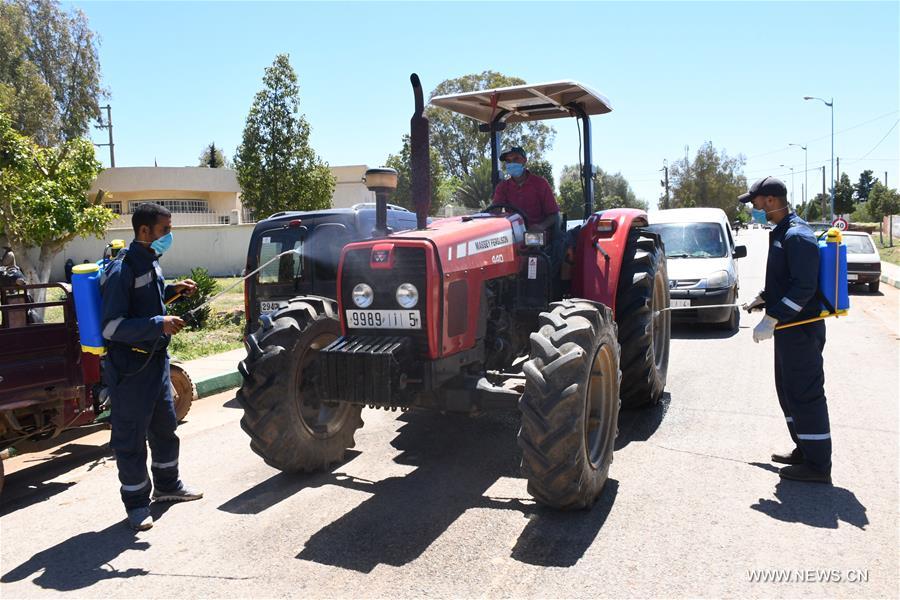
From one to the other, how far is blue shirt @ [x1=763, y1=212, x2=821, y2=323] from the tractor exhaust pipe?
99.9 inches

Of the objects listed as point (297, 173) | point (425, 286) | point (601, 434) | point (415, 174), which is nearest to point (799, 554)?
point (601, 434)

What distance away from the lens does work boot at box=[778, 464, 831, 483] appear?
4906mm

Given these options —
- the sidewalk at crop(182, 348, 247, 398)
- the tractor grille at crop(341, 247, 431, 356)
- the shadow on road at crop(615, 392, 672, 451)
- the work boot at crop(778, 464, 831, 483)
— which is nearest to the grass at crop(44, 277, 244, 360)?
the sidewalk at crop(182, 348, 247, 398)

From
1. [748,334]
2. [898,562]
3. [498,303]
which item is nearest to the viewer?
[898,562]

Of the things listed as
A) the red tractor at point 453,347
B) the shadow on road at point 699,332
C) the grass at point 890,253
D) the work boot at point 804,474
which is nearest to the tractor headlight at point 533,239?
the red tractor at point 453,347

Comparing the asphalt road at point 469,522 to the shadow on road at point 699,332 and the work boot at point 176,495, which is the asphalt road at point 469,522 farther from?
the shadow on road at point 699,332

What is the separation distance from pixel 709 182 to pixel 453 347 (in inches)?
2630

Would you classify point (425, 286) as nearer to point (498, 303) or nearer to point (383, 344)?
point (383, 344)

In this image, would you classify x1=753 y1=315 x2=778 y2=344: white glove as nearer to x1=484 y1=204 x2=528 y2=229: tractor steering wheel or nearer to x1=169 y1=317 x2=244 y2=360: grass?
x1=484 y1=204 x2=528 y2=229: tractor steering wheel

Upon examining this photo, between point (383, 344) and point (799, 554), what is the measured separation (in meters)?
2.65

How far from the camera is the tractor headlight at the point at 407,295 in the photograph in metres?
4.63

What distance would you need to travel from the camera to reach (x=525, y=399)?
13.6 ft

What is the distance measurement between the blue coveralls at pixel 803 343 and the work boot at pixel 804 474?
0.03 meters

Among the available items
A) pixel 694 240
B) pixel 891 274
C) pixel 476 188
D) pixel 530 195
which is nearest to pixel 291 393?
pixel 530 195
